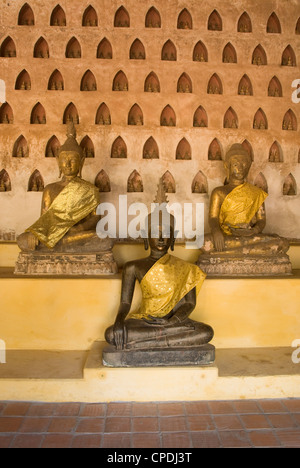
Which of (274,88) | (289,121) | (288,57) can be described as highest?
(288,57)

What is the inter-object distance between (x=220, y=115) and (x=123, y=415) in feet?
14.4

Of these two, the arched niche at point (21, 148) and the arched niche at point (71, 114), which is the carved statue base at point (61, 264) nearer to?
the arched niche at point (21, 148)

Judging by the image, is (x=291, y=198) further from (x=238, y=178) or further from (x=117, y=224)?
(x=117, y=224)

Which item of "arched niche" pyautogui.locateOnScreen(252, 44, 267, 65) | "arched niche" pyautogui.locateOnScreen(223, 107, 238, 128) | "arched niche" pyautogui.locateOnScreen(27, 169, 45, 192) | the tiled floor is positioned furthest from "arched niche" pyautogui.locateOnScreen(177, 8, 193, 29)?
the tiled floor

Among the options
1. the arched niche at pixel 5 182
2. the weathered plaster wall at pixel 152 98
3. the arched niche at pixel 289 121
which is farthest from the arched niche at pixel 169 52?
the arched niche at pixel 5 182

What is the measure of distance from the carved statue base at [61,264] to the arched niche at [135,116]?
2.47 meters

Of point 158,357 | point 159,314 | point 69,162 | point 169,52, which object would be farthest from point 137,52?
point 158,357

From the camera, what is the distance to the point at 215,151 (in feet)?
20.7

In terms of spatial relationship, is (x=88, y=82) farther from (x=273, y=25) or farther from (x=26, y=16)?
(x=273, y=25)

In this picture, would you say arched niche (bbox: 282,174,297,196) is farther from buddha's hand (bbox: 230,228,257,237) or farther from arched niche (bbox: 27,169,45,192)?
arched niche (bbox: 27,169,45,192)

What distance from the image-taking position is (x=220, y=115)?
20.5ft

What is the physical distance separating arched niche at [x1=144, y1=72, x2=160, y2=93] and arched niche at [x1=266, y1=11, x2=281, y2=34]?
5.87ft

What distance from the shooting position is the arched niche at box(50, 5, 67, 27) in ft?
20.1

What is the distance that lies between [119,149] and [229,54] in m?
2.10
